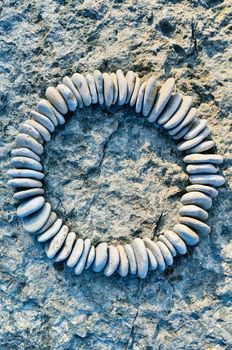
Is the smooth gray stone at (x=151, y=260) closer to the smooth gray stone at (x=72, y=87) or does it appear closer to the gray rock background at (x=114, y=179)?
the gray rock background at (x=114, y=179)

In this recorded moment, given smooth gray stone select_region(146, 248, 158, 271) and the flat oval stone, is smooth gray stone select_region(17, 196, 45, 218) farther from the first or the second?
smooth gray stone select_region(146, 248, 158, 271)

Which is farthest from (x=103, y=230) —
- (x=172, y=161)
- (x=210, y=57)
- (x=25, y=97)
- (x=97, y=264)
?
(x=210, y=57)

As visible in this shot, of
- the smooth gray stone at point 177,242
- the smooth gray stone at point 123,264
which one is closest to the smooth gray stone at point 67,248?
the smooth gray stone at point 123,264

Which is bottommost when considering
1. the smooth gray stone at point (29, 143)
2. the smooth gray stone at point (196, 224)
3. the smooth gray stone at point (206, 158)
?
the smooth gray stone at point (196, 224)

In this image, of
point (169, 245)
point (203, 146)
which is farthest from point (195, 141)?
point (169, 245)

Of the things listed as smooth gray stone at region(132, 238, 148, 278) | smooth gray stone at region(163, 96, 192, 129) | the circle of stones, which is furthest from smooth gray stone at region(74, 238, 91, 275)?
smooth gray stone at region(163, 96, 192, 129)

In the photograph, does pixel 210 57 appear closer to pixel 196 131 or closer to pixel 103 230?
pixel 196 131

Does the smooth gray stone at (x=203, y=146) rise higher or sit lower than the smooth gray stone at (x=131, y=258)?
higher
